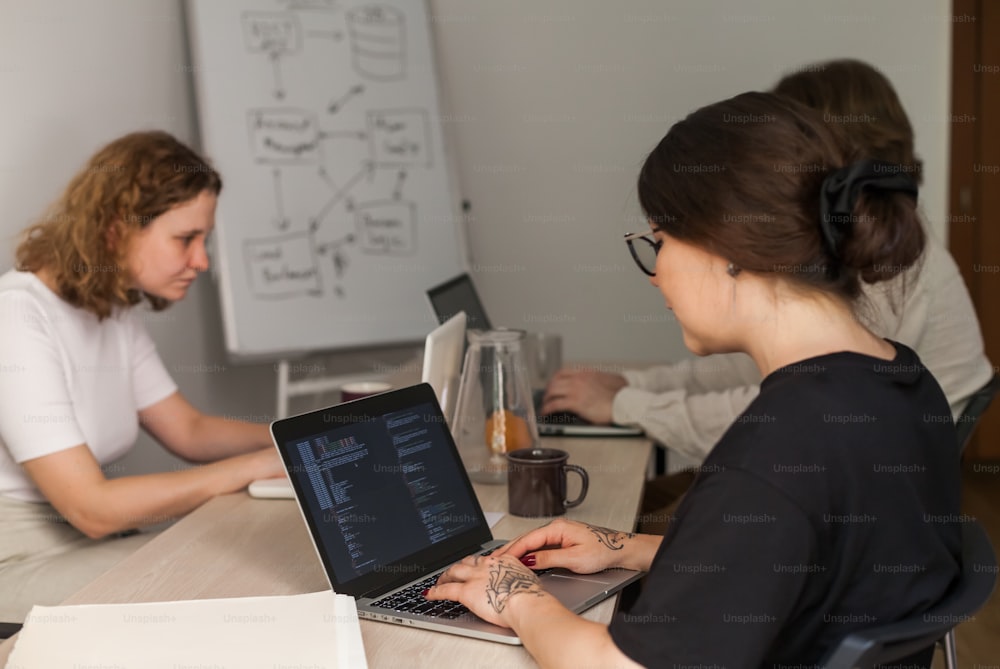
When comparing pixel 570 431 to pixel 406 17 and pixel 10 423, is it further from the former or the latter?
pixel 406 17

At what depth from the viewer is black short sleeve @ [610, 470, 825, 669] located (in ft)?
3.06

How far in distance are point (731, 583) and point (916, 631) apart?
166 mm

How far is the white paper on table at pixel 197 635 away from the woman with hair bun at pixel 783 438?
0.17 metres

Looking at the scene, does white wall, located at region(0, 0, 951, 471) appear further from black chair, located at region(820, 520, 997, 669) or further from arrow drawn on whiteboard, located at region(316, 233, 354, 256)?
black chair, located at region(820, 520, 997, 669)

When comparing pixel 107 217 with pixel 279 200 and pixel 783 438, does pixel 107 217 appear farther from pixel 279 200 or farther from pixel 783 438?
pixel 783 438

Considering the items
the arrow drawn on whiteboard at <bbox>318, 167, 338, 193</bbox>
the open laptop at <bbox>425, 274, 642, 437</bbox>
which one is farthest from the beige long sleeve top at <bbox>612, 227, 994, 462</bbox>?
the arrow drawn on whiteboard at <bbox>318, 167, 338, 193</bbox>

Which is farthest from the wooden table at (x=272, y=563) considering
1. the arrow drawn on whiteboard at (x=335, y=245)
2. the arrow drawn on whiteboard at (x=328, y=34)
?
the arrow drawn on whiteboard at (x=328, y=34)

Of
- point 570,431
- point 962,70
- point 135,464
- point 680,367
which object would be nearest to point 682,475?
point 680,367

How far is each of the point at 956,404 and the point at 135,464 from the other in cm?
207

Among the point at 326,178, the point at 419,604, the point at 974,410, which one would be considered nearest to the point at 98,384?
the point at 419,604

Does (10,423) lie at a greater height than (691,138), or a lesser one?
lesser

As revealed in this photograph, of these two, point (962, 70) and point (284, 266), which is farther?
point (962, 70)

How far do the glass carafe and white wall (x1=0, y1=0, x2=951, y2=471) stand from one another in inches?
68.3

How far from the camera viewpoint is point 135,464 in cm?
288
